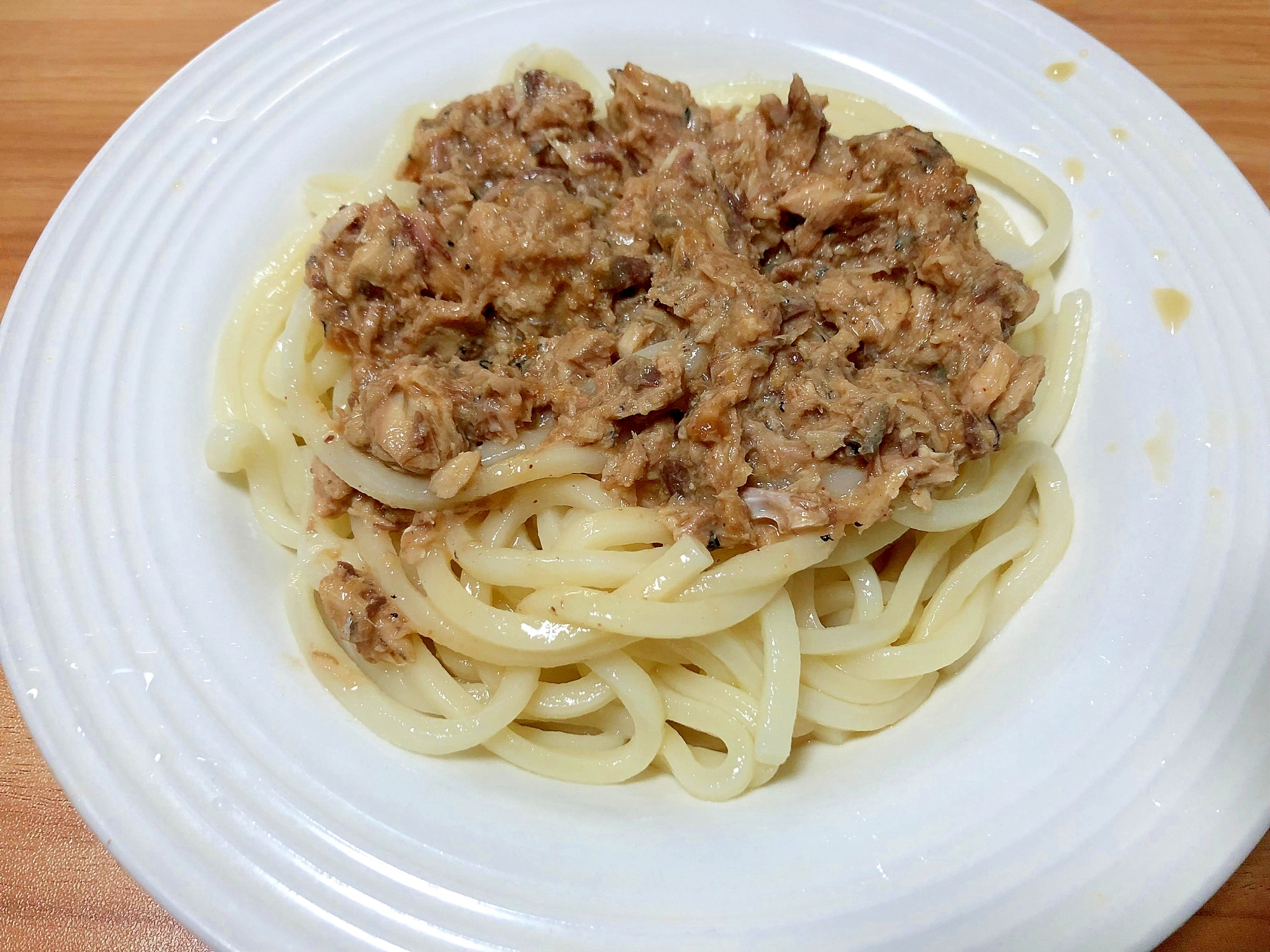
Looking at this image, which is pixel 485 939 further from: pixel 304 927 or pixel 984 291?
pixel 984 291

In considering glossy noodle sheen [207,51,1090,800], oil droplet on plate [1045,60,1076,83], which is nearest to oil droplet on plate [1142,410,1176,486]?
glossy noodle sheen [207,51,1090,800]

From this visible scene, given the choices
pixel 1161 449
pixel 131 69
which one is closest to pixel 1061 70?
pixel 1161 449

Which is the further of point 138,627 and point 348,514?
point 348,514

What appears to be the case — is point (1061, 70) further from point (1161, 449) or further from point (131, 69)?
point (131, 69)

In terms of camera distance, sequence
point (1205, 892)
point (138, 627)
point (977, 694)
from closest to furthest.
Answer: point (1205, 892)
point (138, 627)
point (977, 694)

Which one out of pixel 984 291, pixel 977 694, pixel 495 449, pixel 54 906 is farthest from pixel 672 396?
pixel 54 906

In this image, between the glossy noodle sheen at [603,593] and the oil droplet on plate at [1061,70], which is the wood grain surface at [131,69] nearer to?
the oil droplet on plate at [1061,70]
